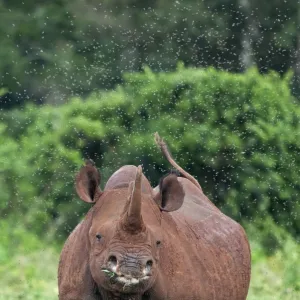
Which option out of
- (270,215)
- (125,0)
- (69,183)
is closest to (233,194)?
(270,215)

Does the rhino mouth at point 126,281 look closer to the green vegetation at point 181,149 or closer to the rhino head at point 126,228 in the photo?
the rhino head at point 126,228

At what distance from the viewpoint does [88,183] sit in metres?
9.36

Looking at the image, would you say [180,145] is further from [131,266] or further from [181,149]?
[131,266]

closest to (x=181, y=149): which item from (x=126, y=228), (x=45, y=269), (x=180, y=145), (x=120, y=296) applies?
(x=180, y=145)

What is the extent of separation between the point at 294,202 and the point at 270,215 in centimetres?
33

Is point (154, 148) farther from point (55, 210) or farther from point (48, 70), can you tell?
point (48, 70)

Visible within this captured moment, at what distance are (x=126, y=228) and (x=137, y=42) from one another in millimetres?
16908

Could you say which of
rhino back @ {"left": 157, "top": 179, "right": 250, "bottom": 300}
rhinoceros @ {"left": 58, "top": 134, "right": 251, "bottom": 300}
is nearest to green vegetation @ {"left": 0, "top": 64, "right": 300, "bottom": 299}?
rhino back @ {"left": 157, "top": 179, "right": 250, "bottom": 300}

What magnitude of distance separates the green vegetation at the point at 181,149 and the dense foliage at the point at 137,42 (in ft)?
18.6

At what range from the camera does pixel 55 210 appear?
17719 mm

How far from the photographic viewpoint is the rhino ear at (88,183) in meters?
9.30

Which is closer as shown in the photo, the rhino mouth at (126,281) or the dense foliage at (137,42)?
the rhino mouth at (126,281)

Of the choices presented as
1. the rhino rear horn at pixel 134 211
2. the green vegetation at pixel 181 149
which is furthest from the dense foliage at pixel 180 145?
the rhino rear horn at pixel 134 211

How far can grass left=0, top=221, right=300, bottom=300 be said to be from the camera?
1414 centimetres
